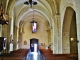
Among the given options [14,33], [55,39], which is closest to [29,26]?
[14,33]

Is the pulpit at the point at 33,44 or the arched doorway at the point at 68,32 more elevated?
the arched doorway at the point at 68,32

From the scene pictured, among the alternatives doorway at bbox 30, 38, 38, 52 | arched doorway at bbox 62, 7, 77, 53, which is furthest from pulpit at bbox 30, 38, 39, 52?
arched doorway at bbox 62, 7, 77, 53

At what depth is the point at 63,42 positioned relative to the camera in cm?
1048

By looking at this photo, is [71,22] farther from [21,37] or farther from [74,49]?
[21,37]

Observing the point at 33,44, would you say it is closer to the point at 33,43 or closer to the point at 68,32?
the point at 33,43

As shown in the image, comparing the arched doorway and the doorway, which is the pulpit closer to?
the doorway

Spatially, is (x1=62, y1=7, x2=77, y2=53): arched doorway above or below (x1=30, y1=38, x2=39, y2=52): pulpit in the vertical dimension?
above

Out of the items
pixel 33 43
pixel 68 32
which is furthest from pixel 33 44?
pixel 68 32

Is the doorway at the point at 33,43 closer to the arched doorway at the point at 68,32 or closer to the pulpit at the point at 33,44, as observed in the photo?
the pulpit at the point at 33,44

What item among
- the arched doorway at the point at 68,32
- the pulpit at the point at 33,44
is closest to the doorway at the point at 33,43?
the pulpit at the point at 33,44

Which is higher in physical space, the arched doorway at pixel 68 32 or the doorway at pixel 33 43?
the arched doorway at pixel 68 32

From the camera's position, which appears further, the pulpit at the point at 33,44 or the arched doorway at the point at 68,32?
the pulpit at the point at 33,44

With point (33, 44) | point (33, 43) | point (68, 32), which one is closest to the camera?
point (68, 32)

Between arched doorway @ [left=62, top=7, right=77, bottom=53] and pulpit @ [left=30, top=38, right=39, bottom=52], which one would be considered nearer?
arched doorway @ [left=62, top=7, right=77, bottom=53]
